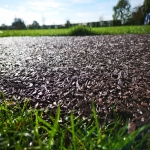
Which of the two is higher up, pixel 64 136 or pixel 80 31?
pixel 64 136

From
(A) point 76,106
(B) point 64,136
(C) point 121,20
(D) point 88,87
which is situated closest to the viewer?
(B) point 64,136

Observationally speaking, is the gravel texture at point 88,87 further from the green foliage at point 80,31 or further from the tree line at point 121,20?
the tree line at point 121,20

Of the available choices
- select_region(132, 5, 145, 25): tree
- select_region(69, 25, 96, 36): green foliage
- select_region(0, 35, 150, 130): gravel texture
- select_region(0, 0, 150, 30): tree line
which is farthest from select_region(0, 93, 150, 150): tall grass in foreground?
select_region(132, 5, 145, 25): tree

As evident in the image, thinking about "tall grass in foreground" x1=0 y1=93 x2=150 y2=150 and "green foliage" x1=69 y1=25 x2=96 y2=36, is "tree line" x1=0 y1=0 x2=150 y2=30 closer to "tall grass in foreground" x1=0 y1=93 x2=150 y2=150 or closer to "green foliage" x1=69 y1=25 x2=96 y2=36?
"green foliage" x1=69 y1=25 x2=96 y2=36

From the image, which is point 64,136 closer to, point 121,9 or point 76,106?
point 76,106

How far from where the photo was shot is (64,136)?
2.84 ft

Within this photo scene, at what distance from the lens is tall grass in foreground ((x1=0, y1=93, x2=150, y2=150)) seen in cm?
70

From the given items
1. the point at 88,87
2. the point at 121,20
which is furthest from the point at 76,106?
the point at 121,20

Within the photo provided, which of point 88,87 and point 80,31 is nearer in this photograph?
point 88,87

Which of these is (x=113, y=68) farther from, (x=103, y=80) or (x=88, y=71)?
(x=103, y=80)

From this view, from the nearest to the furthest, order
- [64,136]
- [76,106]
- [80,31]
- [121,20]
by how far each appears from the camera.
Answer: [64,136]
[76,106]
[80,31]
[121,20]

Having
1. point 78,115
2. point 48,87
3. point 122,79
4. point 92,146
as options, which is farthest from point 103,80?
point 92,146

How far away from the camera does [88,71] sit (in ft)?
5.89

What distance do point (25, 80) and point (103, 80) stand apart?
1.94 ft
